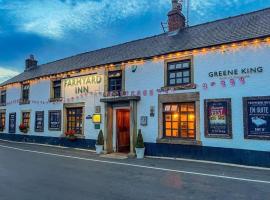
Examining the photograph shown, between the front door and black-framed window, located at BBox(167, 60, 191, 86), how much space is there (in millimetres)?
3890

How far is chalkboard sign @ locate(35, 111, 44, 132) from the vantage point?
21.3m

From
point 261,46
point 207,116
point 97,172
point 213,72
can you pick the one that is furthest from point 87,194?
point 261,46

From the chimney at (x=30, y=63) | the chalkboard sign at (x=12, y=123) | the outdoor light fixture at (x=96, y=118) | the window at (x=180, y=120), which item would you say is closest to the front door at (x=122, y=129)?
the outdoor light fixture at (x=96, y=118)

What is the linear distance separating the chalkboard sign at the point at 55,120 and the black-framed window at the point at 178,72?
917 centimetres

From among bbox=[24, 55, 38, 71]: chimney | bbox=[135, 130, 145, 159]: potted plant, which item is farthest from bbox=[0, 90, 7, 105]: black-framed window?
bbox=[135, 130, 145, 159]: potted plant

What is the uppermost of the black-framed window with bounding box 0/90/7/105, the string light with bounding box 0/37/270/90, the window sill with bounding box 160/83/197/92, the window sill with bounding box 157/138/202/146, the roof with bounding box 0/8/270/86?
the roof with bounding box 0/8/270/86

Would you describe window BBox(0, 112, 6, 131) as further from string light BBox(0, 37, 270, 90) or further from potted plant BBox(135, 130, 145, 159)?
potted plant BBox(135, 130, 145, 159)

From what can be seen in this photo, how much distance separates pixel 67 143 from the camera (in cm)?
1911

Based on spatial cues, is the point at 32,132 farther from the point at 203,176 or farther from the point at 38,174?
the point at 203,176

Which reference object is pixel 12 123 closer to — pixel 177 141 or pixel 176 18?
pixel 176 18

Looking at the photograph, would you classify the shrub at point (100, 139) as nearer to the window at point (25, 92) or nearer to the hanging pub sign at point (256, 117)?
the hanging pub sign at point (256, 117)

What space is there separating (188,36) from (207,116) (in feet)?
17.7

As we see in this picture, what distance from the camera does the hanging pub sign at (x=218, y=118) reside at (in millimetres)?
12336

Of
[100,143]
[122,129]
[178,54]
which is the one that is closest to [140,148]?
[122,129]
